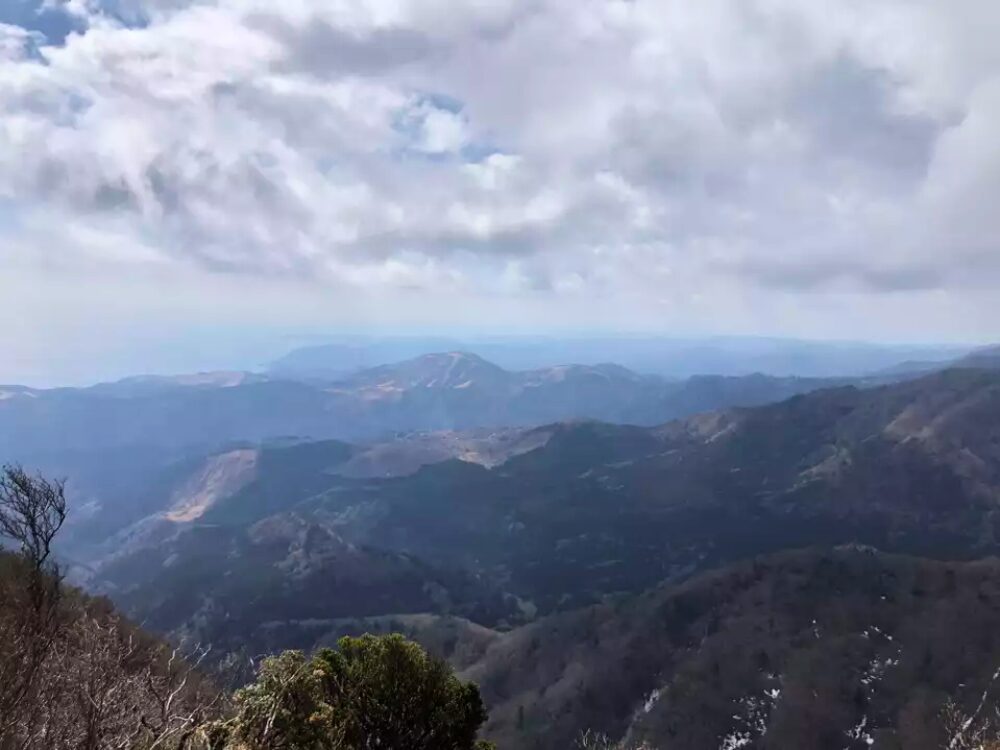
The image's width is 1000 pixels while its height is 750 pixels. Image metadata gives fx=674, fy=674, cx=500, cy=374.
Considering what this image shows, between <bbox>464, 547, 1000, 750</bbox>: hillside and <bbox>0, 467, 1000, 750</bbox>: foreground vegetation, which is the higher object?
<bbox>0, 467, 1000, 750</bbox>: foreground vegetation

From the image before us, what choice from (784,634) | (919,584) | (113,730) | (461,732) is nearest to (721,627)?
(784,634)

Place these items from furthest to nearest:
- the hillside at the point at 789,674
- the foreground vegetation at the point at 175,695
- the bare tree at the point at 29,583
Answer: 1. the hillside at the point at 789,674
2. the bare tree at the point at 29,583
3. the foreground vegetation at the point at 175,695

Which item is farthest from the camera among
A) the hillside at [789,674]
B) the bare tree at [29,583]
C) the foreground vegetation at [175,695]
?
the hillside at [789,674]

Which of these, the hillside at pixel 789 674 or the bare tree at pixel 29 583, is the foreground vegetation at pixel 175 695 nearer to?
the bare tree at pixel 29 583

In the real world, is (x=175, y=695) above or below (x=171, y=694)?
below

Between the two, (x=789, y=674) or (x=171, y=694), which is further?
(x=789, y=674)

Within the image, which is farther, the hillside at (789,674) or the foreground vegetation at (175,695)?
the hillside at (789,674)

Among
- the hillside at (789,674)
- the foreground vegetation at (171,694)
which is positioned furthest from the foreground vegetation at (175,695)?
the hillside at (789,674)

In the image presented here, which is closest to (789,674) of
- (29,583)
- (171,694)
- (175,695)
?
(175,695)

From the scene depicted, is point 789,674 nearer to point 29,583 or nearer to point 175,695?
point 175,695

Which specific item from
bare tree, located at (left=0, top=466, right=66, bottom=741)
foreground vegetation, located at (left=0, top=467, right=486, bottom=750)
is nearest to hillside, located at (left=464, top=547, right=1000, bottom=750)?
foreground vegetation, located at (left=0, top=467, right=486, bottom=750)

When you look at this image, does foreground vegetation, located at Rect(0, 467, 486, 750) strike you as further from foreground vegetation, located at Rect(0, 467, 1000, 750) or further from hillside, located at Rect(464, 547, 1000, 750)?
hillside, located at Rect(464, 547, 1000, 750)

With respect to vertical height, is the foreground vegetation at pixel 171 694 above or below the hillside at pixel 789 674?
above
